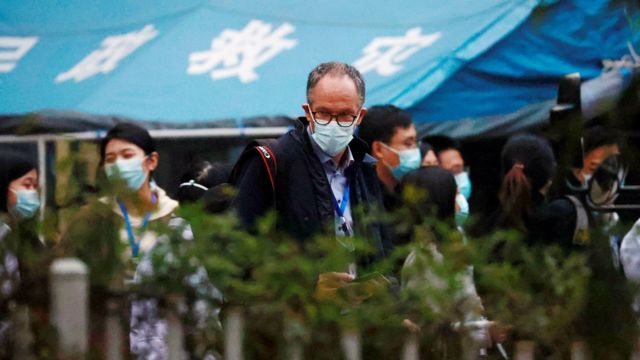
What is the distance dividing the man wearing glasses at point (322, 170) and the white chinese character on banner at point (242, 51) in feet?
22.5

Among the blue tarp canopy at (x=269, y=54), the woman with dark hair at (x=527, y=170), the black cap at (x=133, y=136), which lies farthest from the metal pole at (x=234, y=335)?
the blue tarp canopy at (x=269, y=54)

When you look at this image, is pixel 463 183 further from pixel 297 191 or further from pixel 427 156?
pixel 297 191

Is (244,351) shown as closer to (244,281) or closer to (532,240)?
(244,281)

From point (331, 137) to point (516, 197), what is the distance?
0.58 metres

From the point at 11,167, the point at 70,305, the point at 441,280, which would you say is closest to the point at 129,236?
the point at 70,305

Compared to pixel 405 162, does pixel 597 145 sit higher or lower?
lower

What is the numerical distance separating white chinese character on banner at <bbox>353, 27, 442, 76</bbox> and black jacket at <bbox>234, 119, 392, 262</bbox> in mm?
6546

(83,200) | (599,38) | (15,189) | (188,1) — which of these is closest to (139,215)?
(83,200)

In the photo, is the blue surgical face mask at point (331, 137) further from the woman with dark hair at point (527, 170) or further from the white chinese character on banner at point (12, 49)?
the white chinese character on banner at point (12, 49)

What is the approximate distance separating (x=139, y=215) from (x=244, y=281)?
251 mm

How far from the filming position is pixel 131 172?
520 cm

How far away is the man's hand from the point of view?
9.51ft

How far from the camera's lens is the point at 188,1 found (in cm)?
1270

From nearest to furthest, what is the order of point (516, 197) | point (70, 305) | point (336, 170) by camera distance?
1. point (70, 305)
2. point (516, 197)
3. point (336, 170)
